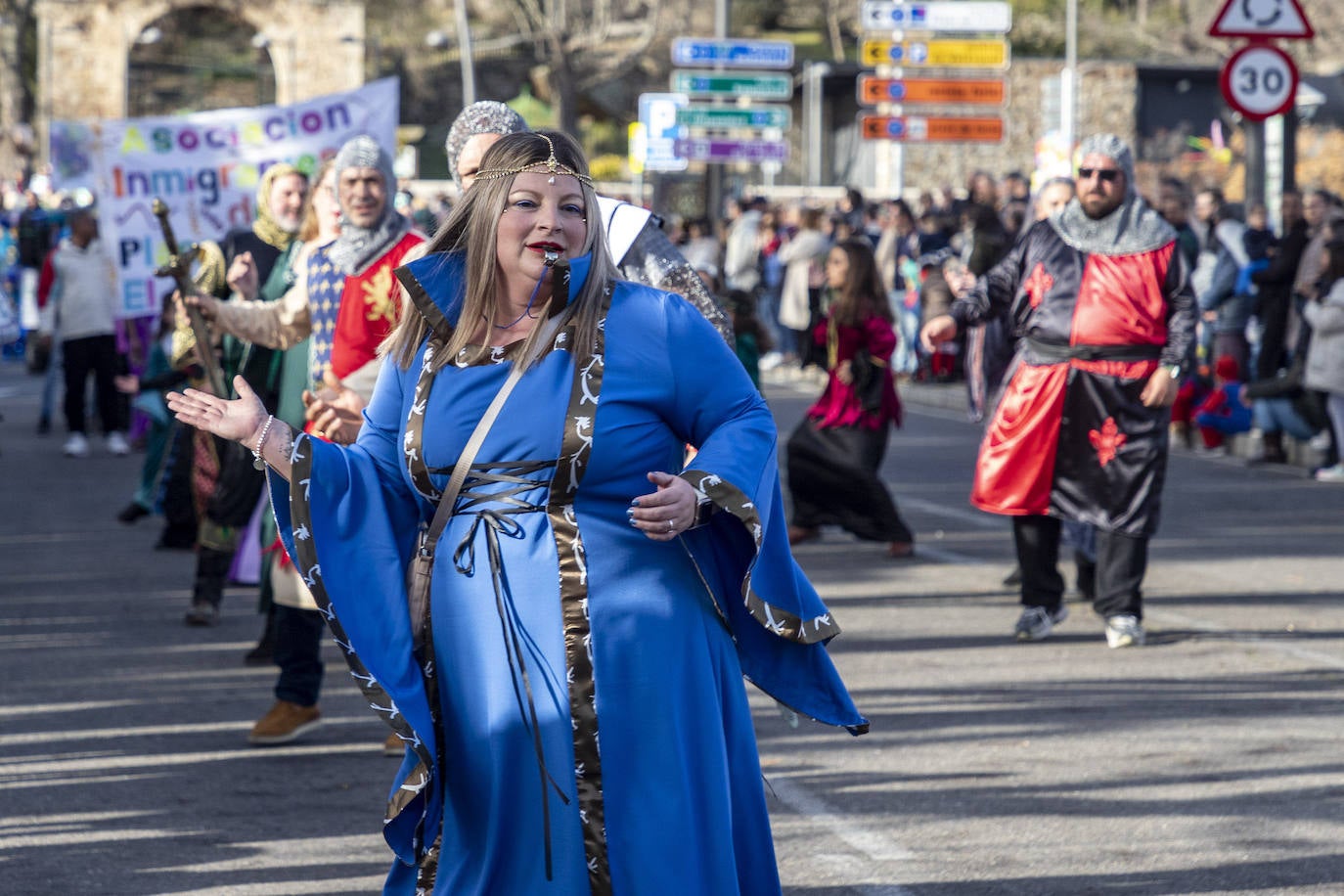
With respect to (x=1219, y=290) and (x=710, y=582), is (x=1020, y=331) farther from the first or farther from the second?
(x=1219, y=290)

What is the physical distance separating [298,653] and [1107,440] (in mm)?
3358

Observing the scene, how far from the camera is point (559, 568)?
136 inches

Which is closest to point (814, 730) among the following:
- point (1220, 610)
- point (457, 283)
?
point (1220, 610)

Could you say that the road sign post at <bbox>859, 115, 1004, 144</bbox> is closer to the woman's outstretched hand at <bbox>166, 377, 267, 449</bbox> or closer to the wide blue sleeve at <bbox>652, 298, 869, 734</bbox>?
the wide blue sleeve at <bbox>652, 298, 869, 734</bbox>

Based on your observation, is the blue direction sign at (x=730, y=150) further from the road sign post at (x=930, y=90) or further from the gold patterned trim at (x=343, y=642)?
the gold patterned trim at (x=343, y=642)

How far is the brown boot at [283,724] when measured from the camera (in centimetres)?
644

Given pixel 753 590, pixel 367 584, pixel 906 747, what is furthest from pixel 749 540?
pixel 906 747

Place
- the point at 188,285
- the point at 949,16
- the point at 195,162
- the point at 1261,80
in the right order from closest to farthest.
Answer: the point at 188,285 → the point at 195,162 → the point at 1261,80 → the point at 949,16

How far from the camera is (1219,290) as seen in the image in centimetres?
1546

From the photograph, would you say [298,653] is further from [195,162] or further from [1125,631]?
[195,162]

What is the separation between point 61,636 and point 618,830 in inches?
218

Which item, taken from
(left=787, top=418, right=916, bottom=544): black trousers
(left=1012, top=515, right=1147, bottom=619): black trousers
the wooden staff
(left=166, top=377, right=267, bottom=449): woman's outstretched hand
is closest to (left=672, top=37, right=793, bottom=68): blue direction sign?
(left=787, top=418, right=916, bottom=544): black trousers

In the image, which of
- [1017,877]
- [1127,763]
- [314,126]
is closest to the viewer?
[1017,877]

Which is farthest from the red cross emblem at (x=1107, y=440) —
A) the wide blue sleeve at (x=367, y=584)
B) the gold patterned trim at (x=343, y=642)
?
the gold patterned trim at (x=343, y=642)
